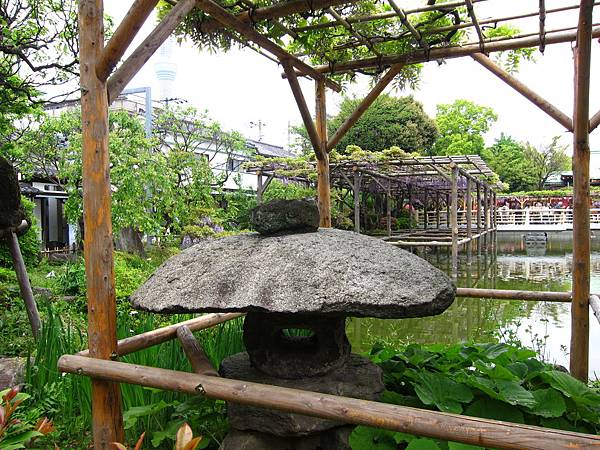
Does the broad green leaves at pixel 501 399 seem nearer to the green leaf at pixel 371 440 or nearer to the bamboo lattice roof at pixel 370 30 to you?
the green leaf at pixel 371 440

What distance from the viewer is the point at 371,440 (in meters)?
2.27

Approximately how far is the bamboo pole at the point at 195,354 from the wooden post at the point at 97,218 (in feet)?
1.32

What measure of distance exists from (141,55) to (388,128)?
2031cm

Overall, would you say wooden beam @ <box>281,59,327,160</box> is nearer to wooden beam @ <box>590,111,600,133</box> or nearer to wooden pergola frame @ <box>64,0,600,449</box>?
wooden pergola frame @ <box>64,0,600,449</box>

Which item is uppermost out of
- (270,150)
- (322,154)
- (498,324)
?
(270,150)

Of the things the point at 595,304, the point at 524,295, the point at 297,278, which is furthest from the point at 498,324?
the point at 297,278

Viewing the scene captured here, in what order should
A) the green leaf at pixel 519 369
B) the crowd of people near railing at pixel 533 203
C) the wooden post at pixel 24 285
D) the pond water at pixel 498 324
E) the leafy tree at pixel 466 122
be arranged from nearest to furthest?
the green leaf at pixel 519 369
the wooden post at pixel 24 285
the pond water at pixel 498 324
the crowd of people near railing at pixel 533 203
the leafy tree at pixel 466 122

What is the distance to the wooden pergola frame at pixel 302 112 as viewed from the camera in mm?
1734

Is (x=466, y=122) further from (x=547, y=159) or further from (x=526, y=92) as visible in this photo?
(x=526, y=92)

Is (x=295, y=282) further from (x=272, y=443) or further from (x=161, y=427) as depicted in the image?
(x=161, y=427)

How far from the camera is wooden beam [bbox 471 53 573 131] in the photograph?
11.6 feet

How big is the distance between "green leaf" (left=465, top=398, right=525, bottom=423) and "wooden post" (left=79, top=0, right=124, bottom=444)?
170cm

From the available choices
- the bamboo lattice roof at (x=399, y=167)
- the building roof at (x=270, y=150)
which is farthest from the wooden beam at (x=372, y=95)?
the building roof at (x=270, y=150)

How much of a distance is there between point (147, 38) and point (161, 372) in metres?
1.58
